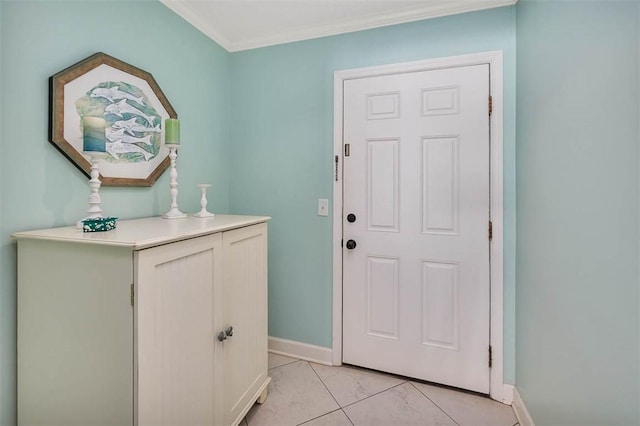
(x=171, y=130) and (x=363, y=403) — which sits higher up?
(x=171, y=130)

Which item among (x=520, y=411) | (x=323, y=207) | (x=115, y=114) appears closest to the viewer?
(x=115, y=114)

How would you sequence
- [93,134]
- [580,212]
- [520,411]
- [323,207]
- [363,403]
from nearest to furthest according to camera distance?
[580,212], [93,134], [520,411], [363,403], [323,207]

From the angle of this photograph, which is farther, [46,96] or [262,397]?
[262,397]

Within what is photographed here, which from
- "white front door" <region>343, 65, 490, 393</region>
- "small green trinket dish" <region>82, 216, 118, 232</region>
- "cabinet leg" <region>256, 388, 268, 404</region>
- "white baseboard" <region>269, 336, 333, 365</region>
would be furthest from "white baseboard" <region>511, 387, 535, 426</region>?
"small green trinket dish" <region>82, 216, 118, 232</region>

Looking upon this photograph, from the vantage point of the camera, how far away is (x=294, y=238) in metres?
2.17

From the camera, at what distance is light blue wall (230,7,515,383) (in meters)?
1.95

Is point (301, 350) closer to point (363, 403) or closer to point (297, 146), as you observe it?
point (363, 403)

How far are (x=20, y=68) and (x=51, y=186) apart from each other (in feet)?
1.47

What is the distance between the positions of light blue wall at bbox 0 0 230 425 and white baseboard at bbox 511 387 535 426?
89.6 inches

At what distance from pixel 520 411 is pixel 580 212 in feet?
4.05

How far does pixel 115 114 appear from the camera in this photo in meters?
1.41

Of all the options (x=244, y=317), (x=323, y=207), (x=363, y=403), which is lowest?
(x=363, y=403)

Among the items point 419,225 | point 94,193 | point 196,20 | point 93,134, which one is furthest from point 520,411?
point 196,20

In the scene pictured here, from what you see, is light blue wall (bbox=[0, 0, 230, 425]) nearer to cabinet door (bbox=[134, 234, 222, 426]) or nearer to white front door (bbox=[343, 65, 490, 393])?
cabinet door (bbox=[134, 234, 222, 426])
